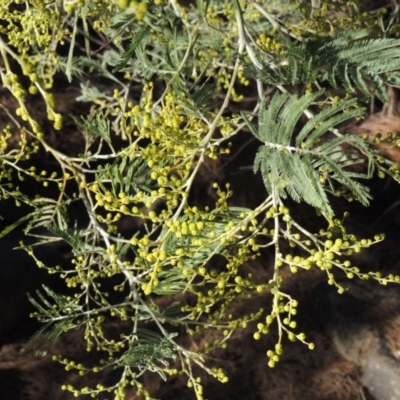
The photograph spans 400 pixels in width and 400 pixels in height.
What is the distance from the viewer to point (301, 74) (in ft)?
3.76

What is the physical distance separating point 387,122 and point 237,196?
52.4 inches

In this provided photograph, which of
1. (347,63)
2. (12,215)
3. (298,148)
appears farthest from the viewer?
(12,215)

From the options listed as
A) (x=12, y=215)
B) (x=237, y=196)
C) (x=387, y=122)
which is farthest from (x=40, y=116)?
(x=387, y=122)

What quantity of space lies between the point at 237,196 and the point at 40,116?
1.65 m

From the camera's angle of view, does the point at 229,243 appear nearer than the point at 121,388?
Yes

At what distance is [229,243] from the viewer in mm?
1268

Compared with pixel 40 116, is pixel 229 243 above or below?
below

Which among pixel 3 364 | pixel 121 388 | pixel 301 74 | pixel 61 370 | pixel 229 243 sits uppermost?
pixel 301 74

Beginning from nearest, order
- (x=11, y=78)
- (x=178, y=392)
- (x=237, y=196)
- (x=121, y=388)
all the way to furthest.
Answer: (x=11, y=78), (x=121, y=388), (x=178, y=392), (x=237, y=196)

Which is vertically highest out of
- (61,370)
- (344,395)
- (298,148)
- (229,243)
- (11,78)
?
(11,78)

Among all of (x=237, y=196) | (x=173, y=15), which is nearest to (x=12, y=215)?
(x=237, y=196)

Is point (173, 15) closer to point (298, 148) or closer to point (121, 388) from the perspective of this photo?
point (298, 148)

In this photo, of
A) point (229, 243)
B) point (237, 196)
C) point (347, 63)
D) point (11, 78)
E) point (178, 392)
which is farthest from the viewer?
point (237, 196)

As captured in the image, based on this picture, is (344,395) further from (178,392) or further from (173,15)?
(173,15)
